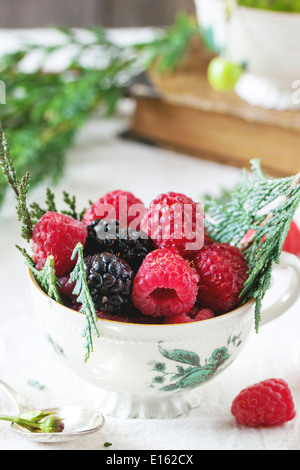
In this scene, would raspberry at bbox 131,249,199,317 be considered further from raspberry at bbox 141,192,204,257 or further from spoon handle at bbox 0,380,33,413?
spoon handle at bbox 0,380,33,413

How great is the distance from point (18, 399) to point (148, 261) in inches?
7.9

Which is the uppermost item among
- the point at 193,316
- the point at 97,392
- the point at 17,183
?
the point at 17,183

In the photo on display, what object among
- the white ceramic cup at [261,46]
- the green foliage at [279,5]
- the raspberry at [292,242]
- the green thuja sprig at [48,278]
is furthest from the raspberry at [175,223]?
the green foliage at [279,5]

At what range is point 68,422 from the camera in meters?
0.57

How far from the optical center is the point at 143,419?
601 millimetres

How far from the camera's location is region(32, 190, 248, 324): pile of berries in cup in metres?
0.53

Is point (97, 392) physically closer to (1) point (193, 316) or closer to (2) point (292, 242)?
(1) point (193, 316)

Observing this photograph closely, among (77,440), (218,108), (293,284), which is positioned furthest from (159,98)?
(77,440)

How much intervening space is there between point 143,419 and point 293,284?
20 centimetres

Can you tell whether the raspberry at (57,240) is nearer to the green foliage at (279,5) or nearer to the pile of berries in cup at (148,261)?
the pile of berries in cup at (148,261)

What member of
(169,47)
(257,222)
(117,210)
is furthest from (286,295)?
(169,47)

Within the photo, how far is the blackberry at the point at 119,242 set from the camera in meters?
0.56

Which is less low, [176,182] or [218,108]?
[218,108]
